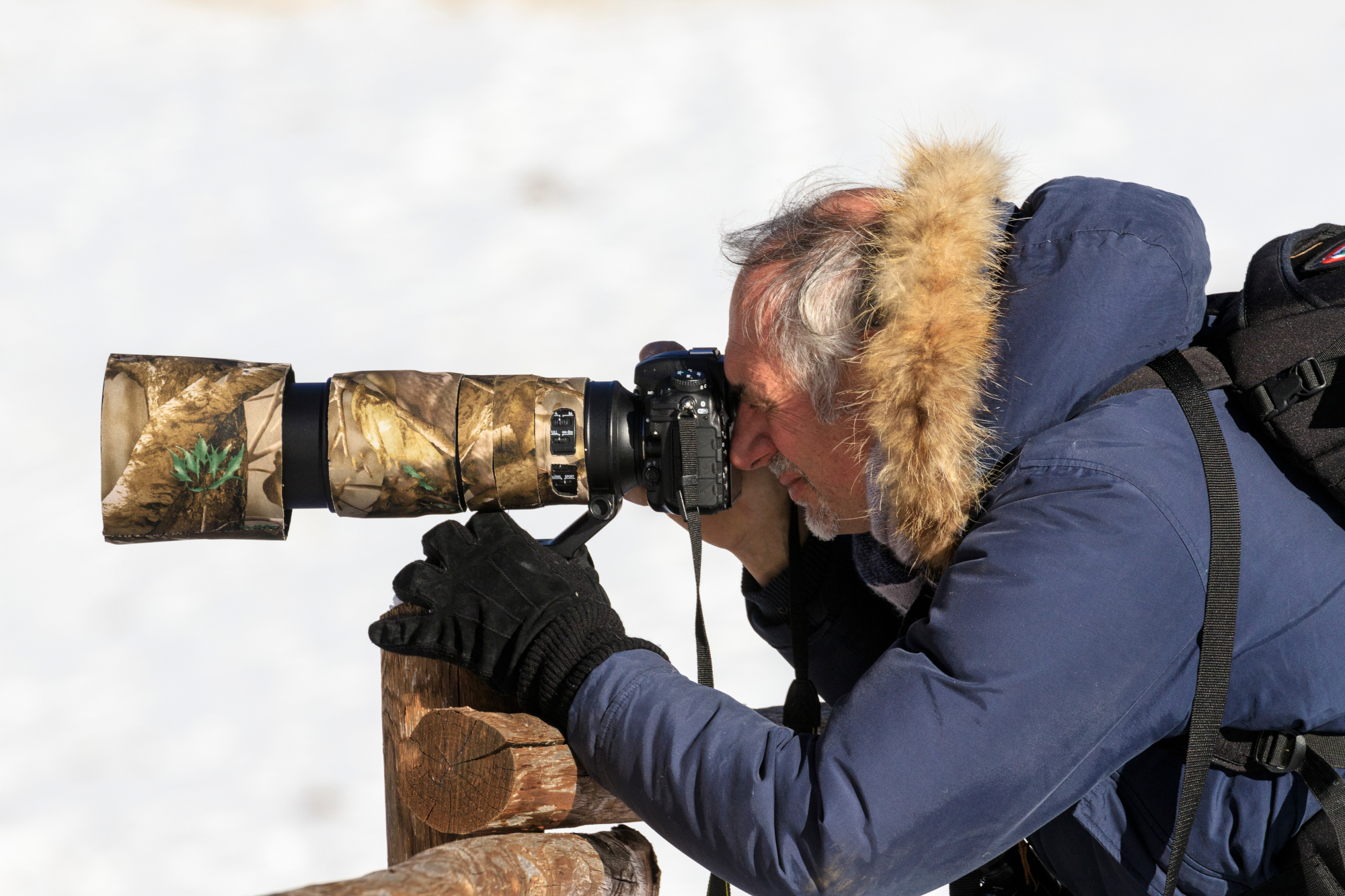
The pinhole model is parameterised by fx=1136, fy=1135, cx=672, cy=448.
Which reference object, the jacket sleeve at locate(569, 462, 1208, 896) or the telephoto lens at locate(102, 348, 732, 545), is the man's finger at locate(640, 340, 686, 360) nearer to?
the telephoto lens at locate(102, 348, 732, 545)

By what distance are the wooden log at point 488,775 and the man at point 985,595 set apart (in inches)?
1.3

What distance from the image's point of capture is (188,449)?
3.17 ft

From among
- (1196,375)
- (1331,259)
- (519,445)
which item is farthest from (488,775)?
(1331,259)

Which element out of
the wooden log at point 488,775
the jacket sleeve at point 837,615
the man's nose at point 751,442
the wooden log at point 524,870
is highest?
the man's nose at point 751,442

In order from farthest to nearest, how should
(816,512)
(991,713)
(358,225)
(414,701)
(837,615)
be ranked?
(358,225), (837,615), (816,512), (414,701), (991,713)

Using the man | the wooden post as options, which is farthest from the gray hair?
the wooden post

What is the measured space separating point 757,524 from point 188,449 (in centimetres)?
59

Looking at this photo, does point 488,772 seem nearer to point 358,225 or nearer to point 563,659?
point 563,659

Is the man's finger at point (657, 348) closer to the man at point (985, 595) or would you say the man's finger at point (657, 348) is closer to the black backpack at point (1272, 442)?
the man at point (985, 595)

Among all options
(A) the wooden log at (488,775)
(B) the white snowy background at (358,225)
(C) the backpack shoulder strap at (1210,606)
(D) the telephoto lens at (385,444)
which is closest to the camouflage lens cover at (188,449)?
(D) the telephoto lens at (385,444)

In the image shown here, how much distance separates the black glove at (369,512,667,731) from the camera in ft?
3.11

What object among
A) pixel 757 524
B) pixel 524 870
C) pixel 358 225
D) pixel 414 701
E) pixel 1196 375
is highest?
pixel 358 225

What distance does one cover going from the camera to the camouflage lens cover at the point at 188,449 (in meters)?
0.96

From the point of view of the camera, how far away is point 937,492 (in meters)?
0.87
